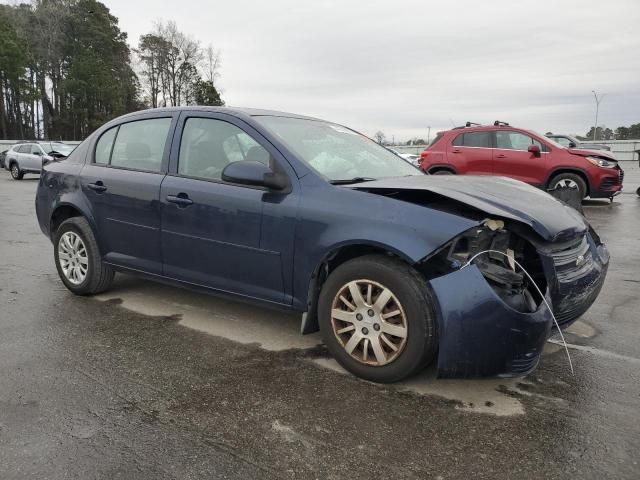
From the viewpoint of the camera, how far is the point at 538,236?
2.92m

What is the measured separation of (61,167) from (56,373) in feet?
7.75

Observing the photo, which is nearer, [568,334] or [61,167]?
[568,334]

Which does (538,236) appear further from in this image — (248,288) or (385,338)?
(248,288)

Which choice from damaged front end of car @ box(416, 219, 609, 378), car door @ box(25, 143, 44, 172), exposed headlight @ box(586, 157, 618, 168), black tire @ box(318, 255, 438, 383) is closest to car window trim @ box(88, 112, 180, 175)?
black tire @ box(318, 255, 438, 383)

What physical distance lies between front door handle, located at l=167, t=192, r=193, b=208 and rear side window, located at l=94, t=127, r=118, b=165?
1.09 metres

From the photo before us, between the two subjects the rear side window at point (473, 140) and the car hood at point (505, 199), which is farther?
the rear side window at point (473, 140)

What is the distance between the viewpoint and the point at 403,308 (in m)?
2.84

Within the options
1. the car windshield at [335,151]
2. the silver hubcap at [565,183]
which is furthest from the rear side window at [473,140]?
the car windshield at [335,151]

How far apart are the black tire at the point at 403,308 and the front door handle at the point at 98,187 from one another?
91.1 inches

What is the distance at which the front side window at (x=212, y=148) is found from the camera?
364 centimetres

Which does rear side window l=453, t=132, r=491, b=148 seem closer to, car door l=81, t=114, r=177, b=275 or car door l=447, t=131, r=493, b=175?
car door l=447, t=131, r=493, b=175

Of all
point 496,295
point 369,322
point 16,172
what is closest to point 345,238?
point 369,322

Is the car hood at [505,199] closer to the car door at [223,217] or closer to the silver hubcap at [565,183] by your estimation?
the car door at [223,217]

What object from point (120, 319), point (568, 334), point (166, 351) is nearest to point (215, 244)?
point (166, 351)
